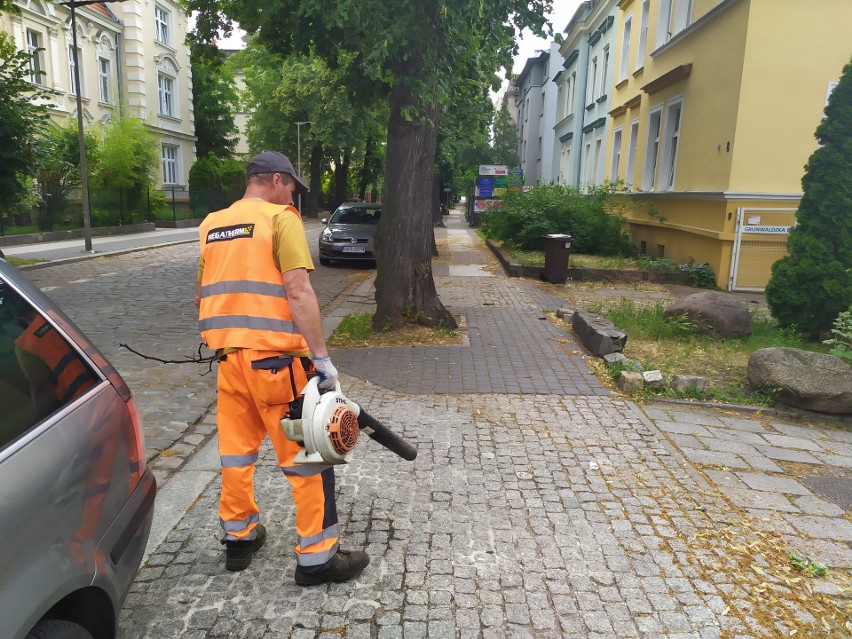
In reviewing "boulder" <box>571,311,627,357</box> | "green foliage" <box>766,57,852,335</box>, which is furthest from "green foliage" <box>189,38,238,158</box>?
"green foliage" <box>766,57,852,335</box>

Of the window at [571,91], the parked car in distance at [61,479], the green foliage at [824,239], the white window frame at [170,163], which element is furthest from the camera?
the white window frame at [170,163]

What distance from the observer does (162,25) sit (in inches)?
1478

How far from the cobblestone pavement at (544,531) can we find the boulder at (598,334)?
137 cm

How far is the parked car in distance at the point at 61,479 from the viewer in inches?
67.2

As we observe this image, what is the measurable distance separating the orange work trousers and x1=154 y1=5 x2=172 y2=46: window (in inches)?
1545

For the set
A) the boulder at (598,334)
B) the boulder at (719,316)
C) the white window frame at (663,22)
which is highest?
the white window frame at (663,22)

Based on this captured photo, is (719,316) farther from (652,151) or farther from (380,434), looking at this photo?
(652,151)

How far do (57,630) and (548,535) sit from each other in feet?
8.20

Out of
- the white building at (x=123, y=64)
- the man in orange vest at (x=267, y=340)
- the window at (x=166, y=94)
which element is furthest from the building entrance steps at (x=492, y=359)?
the window at (x=166, y=94)

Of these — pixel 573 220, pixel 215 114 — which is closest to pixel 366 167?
pixel 215 114

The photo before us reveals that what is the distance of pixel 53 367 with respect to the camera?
2.16 m

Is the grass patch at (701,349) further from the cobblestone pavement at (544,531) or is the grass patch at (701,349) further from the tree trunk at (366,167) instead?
the tree trunk at (366,167)

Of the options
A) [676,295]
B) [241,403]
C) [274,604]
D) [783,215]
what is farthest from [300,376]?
[783,215]

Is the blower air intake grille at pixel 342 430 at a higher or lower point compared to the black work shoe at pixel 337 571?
higher
